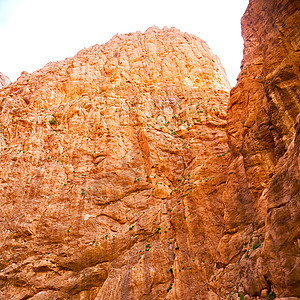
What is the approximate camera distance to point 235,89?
16781mm

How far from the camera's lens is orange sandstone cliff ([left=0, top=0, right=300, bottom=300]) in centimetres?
1081

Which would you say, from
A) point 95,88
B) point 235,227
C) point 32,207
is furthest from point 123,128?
point 235,227

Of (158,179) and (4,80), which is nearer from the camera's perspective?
(158,179)

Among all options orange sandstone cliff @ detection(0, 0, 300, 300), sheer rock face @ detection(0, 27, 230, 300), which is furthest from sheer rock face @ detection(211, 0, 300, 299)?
sheer rock face @ detection(0, 27, 230, 300)

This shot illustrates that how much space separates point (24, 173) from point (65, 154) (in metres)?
3.78

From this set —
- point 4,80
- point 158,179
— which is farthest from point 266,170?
point 4,80

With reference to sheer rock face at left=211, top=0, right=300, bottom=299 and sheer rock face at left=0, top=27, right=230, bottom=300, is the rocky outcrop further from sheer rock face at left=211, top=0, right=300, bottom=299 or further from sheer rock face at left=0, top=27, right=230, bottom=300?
sheer rock face at left=211, top=0, right=300, bottom=299

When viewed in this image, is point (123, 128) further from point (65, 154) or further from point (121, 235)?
point (121, 235)

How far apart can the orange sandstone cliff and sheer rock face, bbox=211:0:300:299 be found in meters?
0.06

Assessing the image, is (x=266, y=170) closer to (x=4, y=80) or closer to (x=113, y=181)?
(x=113, y=181)

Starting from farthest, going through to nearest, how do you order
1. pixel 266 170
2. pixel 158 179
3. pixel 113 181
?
pixel 113 181 < pixel 158 179 < pixel 266 170

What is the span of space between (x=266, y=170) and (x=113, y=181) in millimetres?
12726

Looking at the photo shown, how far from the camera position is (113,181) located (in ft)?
70.8

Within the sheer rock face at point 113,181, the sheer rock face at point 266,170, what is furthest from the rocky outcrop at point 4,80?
the sheer rock face at point 266,170
